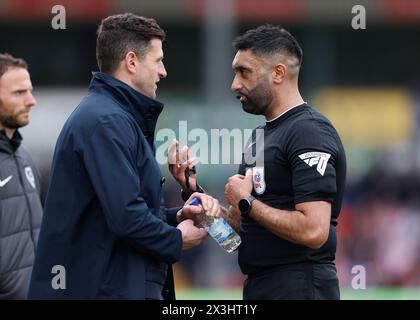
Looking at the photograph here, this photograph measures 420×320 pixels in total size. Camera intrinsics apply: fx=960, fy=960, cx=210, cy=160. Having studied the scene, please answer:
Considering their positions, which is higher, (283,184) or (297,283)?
(283,184)

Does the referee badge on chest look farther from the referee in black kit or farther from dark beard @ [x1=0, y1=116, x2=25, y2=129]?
dark beard @ [x1=0, y1=116, x2=25, y2=129]

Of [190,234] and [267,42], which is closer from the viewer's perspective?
[190,234]

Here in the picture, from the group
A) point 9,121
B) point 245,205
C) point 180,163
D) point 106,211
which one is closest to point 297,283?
point 245,205

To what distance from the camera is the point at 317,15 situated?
23109 mm

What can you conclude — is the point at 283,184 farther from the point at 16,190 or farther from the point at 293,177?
the point at 16,190

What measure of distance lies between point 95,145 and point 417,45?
22.2 metres

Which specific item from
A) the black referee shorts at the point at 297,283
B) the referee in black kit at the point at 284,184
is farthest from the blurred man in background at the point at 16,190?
the black referee shorts at the point at 297,283

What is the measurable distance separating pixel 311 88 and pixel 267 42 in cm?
1819

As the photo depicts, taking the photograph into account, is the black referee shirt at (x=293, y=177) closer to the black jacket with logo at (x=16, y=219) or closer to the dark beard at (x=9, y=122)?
the black jacket with logo at (x=16, y=219)

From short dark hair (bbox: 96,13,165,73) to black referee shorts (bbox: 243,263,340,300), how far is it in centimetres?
140

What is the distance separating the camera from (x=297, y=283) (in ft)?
16.9

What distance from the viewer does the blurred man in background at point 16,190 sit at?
247 inches

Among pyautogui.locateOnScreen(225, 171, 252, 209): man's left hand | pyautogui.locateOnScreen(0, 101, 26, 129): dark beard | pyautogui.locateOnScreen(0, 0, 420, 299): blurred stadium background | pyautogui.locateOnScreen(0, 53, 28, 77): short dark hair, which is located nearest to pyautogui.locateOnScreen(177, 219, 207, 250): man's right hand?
pyautogui.locateOnScreen(225, 171, 252, 209): man's left hand

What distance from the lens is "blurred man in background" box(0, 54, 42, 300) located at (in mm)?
6268
